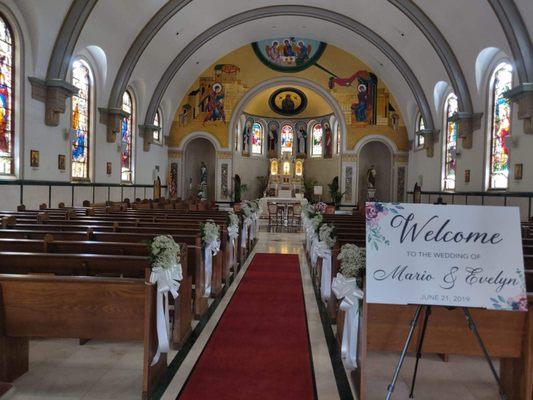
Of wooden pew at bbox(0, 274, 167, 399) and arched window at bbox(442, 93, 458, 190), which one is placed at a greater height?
arched window at bbox(442, 93, 458, 190)

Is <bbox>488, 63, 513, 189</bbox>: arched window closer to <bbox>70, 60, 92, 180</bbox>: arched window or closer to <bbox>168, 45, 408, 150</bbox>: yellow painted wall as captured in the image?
<bbox>168, 45, 408, 150</bbox>: yellow painted wall

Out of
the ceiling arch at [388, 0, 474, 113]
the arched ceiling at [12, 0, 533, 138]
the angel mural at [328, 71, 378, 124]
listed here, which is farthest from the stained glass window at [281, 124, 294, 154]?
the ceiling arch at [388, 0, 474, 113]

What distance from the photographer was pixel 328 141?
1011 inches

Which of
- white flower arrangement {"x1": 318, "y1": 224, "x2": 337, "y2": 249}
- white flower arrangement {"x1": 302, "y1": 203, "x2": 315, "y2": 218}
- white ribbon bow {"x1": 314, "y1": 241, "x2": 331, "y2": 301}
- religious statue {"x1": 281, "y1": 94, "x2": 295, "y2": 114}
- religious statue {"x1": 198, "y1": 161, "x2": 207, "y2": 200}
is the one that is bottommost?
white ribbon bow {"x1": 314, "y1": 241, "x2": 331, "y2": 301}

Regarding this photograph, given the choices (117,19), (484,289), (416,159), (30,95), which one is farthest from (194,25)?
(484,289)

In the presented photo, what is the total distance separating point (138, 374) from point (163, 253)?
1.16 m

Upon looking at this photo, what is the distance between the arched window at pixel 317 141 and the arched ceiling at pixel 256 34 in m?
6.23

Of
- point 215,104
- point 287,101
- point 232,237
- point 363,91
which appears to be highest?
point 287,101

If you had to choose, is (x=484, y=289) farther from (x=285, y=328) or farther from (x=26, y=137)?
(x=26, y=137)

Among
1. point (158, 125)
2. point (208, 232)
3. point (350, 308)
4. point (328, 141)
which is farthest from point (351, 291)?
point (328, 141)

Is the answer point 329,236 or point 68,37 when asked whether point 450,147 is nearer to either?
point 329,236

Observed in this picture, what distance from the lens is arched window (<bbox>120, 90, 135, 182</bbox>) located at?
1730 centimetres

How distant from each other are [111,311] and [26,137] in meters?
9.49

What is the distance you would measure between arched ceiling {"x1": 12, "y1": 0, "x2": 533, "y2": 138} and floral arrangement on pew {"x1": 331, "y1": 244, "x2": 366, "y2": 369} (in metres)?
9.93
